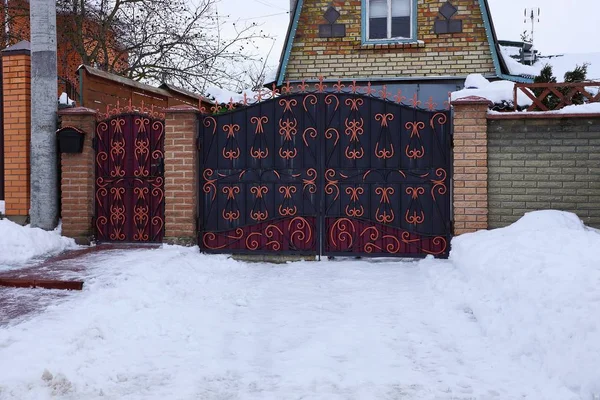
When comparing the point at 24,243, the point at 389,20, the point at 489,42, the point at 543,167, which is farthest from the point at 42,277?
the point at 489,42

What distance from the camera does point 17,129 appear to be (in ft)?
27.2

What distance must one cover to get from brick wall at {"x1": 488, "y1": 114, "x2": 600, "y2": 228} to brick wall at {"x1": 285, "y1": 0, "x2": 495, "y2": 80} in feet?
18.1

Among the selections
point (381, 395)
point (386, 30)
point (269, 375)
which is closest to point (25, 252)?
point (269, 375)

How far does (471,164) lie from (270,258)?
2.89 m

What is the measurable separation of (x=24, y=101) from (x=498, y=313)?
7.09 meters

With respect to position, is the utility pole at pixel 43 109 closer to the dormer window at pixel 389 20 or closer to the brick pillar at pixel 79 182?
the brick pillar at pixel 79 182

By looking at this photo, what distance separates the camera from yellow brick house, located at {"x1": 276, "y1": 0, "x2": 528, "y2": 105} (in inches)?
487

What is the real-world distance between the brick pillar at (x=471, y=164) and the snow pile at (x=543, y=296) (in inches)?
28.9

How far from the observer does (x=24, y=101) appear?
830 centimetres

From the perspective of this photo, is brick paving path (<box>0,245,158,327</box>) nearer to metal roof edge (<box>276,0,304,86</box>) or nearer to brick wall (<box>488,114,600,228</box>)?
brick wall (<box>488,114,600,228</box>)

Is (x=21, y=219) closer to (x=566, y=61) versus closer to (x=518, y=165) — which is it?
(x=518, y=165)

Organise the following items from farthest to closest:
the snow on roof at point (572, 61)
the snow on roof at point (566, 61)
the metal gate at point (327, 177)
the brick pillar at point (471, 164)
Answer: the snow on roof at point (572, 61), the snow on roof at point (566, 61), the metal gate at point (327, 177), the brick pillar at point (471, 164)

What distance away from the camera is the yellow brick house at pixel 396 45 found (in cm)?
1237

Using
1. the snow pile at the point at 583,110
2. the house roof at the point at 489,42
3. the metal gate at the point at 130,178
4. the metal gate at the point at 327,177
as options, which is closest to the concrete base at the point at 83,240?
the metal gate at the point at 130,178
